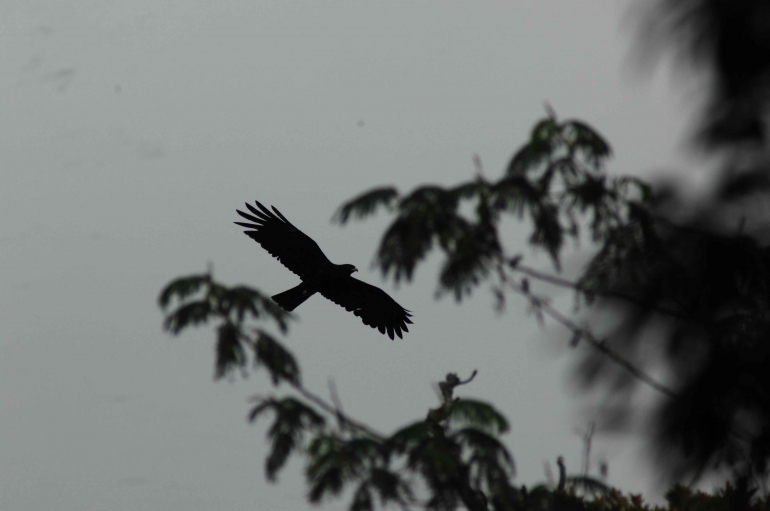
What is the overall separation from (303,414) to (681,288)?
10.9 feet

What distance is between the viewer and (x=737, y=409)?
4.18 m

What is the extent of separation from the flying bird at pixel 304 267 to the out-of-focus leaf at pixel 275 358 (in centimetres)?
260

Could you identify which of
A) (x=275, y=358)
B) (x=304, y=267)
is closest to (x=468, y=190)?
(x=304, y=267)

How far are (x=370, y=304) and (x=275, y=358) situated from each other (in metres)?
2.82

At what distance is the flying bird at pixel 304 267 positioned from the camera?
A: 14.8 feet

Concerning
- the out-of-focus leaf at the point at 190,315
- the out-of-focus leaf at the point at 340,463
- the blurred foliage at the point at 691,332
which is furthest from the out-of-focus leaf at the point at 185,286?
the blurred foliage at the point at 691,332

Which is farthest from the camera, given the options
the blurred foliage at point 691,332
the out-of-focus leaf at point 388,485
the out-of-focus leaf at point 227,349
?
the out-of-focus leaf at point 227,349

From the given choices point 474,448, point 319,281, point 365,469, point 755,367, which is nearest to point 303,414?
point 365,469

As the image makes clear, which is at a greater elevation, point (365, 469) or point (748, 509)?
point (365, 469)

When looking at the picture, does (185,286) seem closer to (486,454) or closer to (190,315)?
(190,315)

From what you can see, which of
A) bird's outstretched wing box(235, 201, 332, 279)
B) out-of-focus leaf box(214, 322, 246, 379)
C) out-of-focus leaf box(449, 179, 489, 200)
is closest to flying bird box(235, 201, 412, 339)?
bird's outstretched wing box(235, 201, 332, 279)

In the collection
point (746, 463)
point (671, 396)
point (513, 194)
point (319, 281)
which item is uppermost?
A: point (513, 194)

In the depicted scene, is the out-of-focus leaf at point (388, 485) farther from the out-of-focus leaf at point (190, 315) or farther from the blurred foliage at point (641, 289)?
the out-of-focus leaf at point (190, 315)

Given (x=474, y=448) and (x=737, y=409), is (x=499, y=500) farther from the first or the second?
(x=737, y=409)
